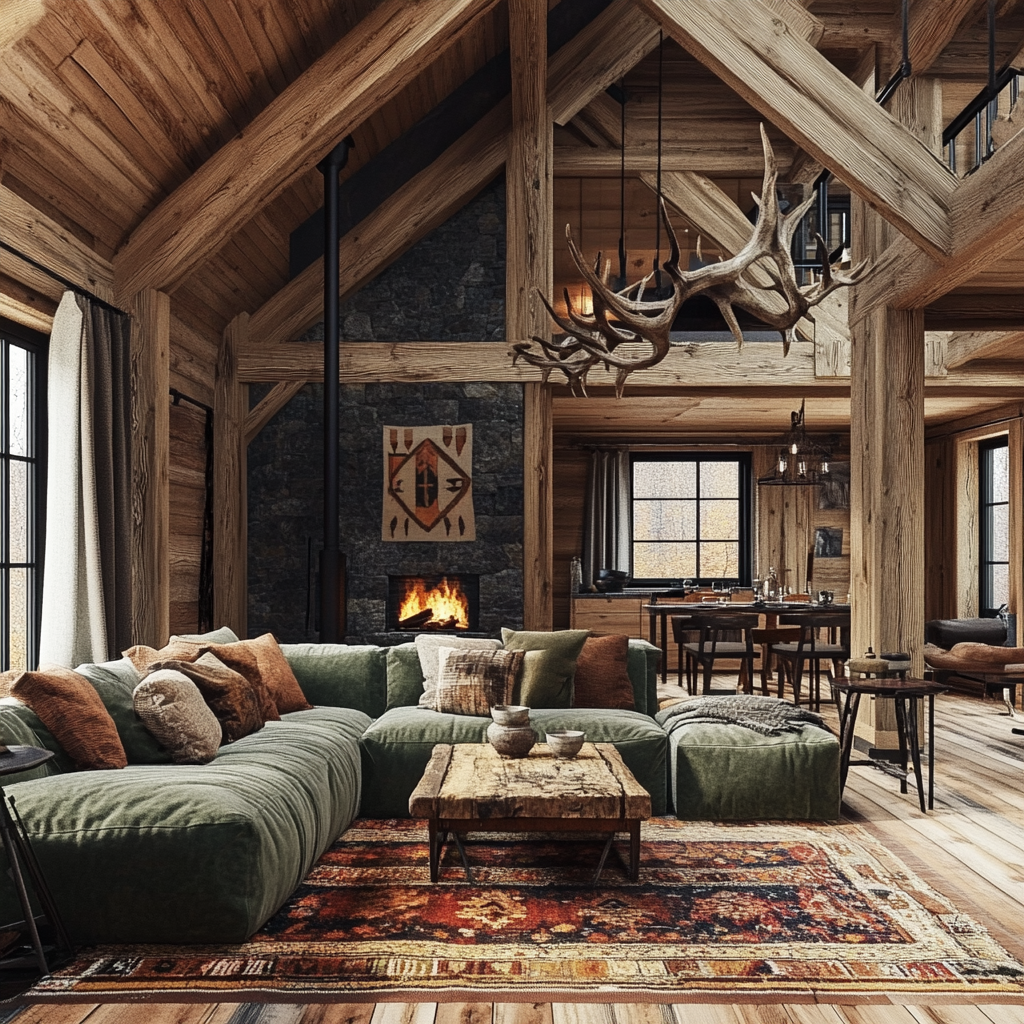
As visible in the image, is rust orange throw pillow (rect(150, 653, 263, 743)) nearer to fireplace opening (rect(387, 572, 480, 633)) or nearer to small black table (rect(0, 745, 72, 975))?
small black table (rect(0, 745, 72, 975))

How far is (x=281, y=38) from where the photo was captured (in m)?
5.47

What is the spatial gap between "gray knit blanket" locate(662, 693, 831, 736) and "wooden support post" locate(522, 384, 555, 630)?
2731 mm

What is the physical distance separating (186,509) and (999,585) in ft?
25.2

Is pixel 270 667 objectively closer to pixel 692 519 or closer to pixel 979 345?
pixel 979 345

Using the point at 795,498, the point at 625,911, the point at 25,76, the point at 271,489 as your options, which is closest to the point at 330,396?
the point at 271,489

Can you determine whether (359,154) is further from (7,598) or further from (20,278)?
(7,598)

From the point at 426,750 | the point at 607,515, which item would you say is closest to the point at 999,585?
the point at 607,515

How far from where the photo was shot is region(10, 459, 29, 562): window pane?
4.94m

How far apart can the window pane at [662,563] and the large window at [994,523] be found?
118 inches

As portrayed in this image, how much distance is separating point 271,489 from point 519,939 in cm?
548

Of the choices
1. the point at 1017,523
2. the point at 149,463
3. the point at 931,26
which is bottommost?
the point at 1017,523

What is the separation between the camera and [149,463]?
5.70m

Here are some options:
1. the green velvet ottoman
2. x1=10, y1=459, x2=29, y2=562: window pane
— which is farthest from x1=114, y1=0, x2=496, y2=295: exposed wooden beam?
the green velvet ottoman

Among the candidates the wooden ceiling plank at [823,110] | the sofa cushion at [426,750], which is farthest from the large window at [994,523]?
the sofa cushion at [426,750]
